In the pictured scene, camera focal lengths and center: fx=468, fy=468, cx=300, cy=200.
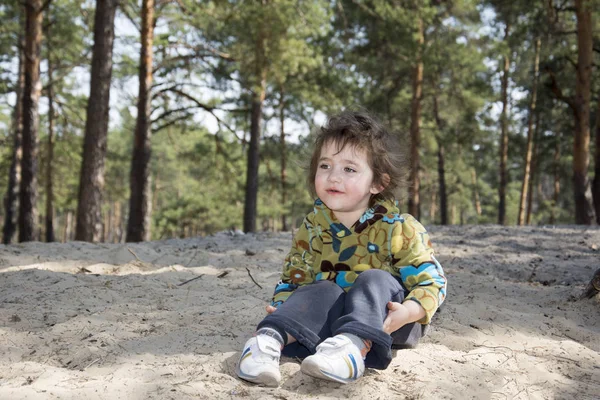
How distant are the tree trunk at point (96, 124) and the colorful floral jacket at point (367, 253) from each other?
5.47 meters

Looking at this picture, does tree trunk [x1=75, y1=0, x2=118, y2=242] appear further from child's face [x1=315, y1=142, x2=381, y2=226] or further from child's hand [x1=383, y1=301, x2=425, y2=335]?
Result: child's hand [x1=383, y1=301, x2=425, y2=335]

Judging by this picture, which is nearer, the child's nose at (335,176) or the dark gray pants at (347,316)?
the dark gray pants at (347,316)

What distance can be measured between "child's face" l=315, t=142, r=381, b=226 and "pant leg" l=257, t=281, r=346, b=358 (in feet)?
1.22

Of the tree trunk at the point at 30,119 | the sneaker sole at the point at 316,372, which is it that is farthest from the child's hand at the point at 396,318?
the tree trunk at the point at 30,119

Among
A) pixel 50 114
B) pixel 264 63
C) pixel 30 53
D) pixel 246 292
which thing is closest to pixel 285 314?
pixel 246 292

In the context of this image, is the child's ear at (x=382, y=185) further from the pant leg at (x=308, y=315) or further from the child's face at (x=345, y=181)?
the pant leg at (x=308, y=315)

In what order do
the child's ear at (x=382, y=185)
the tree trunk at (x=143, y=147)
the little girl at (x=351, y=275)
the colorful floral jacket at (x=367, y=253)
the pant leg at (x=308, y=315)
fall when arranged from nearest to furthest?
the little girl at (x=351, y=275), the pant leg at (x=308, y=315), the colorful floral jacket at (x=367, y=253), the child's ear at (x=382, y=185), the tree trunk at (x=143, y=147)

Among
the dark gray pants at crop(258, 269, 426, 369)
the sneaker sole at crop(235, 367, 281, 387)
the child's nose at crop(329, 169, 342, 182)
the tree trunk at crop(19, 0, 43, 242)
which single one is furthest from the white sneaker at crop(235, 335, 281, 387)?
the tree trunk at crop(19, 0, 43, 242)

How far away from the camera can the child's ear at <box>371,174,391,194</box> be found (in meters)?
2.35

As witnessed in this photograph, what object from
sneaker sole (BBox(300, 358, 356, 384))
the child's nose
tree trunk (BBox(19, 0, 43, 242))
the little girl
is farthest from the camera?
tree trunk (BBox(19, 0, 43, 242))

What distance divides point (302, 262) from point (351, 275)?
0.90ft

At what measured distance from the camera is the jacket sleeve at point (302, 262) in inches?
93.9

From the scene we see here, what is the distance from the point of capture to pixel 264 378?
71.0 inches

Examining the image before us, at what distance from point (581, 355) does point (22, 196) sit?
1095 centimetres
